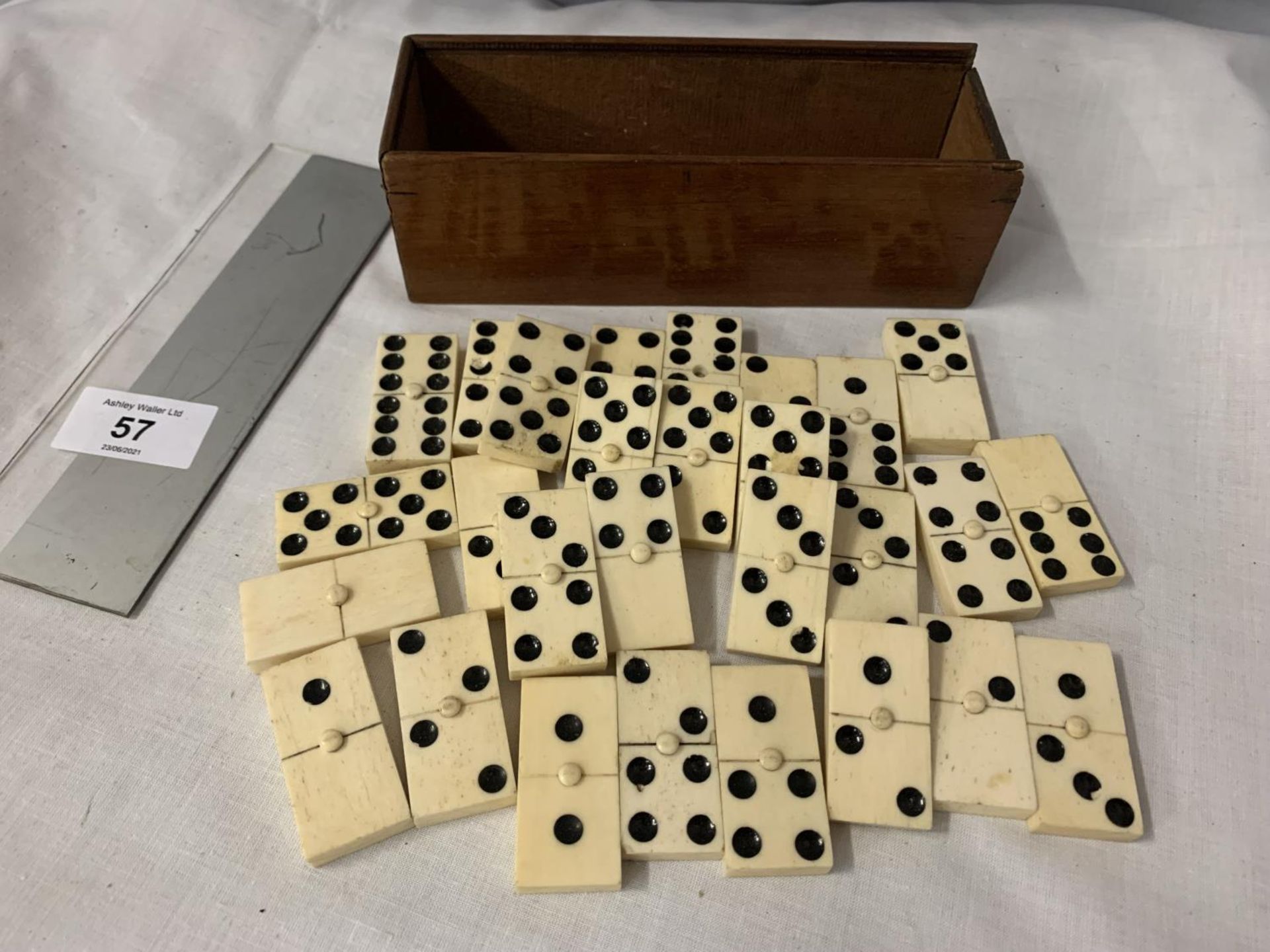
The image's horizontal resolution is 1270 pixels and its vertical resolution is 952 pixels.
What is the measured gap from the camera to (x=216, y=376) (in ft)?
4.46

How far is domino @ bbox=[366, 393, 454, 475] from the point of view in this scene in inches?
47.8

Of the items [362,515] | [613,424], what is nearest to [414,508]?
[362,515]

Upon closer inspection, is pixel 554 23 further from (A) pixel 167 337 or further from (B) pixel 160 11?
(A) pixel 167 337

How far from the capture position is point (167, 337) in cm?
141

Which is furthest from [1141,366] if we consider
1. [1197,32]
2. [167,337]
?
[167,337]

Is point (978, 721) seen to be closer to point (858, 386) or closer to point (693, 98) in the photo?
point (858, 386)

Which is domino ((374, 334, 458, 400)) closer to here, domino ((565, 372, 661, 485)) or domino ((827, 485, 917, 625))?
domino ((565, 372, 661, 485))

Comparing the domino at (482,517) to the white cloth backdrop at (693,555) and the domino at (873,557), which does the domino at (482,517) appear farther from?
the domino at (873,557)

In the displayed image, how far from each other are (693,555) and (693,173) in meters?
0.53

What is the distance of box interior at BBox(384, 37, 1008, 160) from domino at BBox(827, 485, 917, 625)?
1.90 feet

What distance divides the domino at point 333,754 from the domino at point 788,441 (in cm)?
55

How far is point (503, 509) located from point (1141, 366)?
1.03 metres

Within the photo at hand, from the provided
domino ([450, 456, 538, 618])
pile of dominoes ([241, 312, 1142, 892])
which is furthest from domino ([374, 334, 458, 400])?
domino ([450, 456, 538, 618])

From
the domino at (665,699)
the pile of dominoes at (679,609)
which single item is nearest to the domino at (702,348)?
the pile of dominoes at (679,609)
